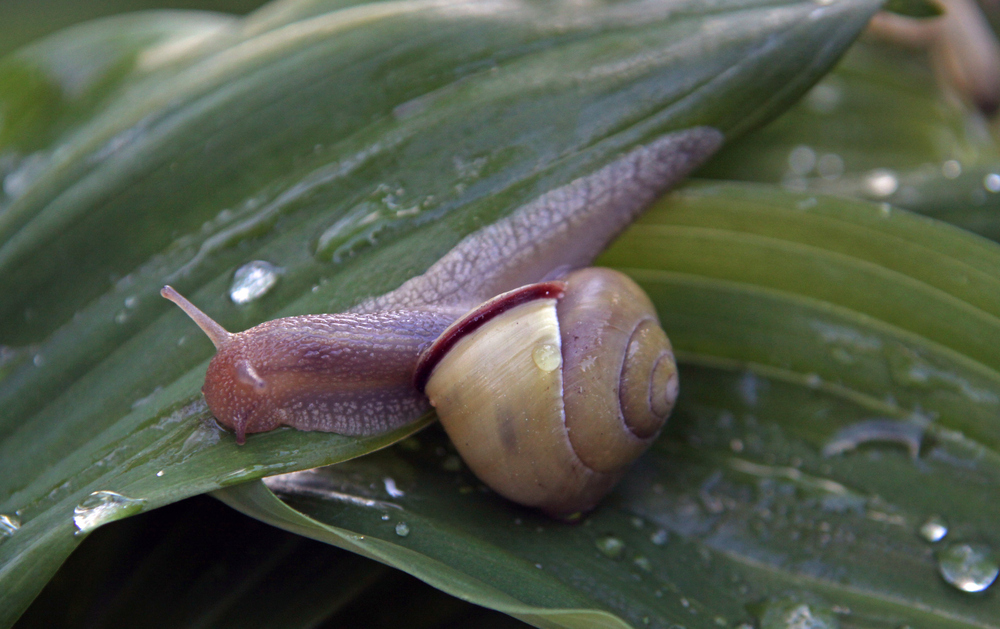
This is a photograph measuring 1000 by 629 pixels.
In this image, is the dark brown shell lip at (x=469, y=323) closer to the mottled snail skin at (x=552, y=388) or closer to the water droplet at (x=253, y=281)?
the mottled snail skin at (x=552, y=388)

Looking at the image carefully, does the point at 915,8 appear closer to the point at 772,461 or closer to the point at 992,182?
the point at 992,182

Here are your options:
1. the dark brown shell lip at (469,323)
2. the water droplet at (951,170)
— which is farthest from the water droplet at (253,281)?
the water droplet at (951,170)

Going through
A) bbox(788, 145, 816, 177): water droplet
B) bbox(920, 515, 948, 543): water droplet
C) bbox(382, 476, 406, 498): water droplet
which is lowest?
bbox(920, 515, 948, 543): water droplet

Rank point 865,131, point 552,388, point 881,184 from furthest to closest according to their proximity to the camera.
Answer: point 865,131, point 881,184, point 552,388

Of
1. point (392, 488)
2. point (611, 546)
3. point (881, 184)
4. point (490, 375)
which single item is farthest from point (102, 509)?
point (881, 184)

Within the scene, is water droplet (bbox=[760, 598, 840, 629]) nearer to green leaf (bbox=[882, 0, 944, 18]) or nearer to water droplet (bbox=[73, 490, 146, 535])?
water droplet (bbox=[73, 490, 146, 535])

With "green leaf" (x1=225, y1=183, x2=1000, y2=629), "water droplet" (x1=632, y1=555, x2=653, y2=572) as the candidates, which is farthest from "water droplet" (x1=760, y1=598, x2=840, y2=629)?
"water droplet" (x1=632, y1=555, x2=653, y2=572)

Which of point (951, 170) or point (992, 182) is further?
point (951, 170)
